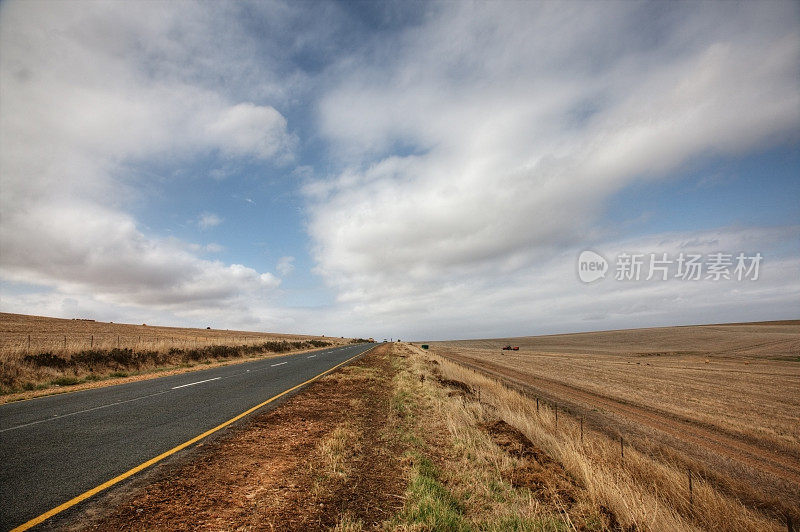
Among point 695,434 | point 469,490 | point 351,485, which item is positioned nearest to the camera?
point 351,485

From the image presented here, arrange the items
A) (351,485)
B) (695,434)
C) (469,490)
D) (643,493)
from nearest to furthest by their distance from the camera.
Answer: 1. (351,485)
2. (469,490)
3. (643,493)
4. (695,434)

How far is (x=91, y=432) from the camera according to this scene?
6934 mm

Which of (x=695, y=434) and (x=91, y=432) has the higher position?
(x=91, y=432)

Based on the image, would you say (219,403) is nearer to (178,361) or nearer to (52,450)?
(52,450)

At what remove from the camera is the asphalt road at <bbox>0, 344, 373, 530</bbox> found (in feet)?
14.7

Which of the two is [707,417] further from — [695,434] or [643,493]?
[643,493]

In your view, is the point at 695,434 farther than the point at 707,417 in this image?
No

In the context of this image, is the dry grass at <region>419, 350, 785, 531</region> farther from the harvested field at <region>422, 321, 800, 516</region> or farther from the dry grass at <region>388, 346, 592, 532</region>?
the harvested field at <region>422, 321, 800, 516</region>

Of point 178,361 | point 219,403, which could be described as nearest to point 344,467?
point 219,403

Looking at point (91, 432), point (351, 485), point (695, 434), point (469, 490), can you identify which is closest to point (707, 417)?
point (695, 434)

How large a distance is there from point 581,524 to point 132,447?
7.46m

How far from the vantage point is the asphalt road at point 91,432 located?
449 centimetres

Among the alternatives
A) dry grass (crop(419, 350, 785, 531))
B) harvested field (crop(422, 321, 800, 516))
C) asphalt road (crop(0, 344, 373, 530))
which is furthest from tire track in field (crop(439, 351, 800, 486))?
asphalt road (crop(0, 344, 373, 530))

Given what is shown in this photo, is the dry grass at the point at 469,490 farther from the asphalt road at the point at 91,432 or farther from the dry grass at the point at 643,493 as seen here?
the asphalt road at the point at 91,432
